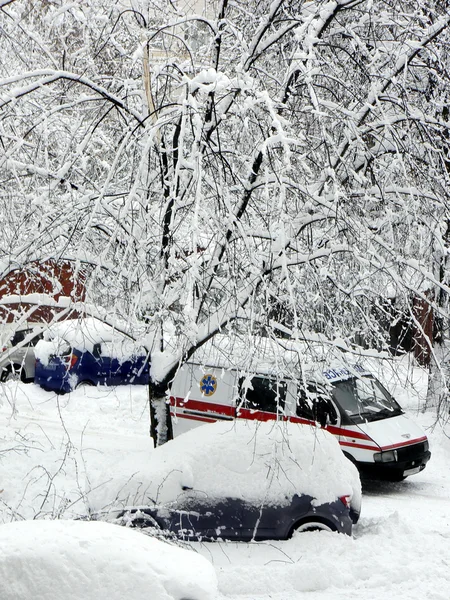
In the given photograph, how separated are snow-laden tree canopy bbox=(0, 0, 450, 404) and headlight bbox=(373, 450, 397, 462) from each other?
152 inches

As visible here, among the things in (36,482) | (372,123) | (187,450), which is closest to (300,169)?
(372,123)

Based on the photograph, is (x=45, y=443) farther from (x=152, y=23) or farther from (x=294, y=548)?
(x=152, y=23)

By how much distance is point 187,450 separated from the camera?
7.83 meters

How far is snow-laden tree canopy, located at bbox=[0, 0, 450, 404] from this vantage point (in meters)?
6.04

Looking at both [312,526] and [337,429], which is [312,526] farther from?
[337,429]

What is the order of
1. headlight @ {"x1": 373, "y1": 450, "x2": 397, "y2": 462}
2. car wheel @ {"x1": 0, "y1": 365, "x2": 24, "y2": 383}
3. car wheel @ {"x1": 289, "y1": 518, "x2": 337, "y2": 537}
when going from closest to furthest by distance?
1. car wheel @ {"x1": 0, "y1": 365, "x2": 24, "y2": 383}
2. car wheel @ {"x1": 289, "y1": 518, "x2": 337, "y2": 537}
3. headlight @ {"x1": 373, "y1": 450, "x2": 397, "y2": 462}

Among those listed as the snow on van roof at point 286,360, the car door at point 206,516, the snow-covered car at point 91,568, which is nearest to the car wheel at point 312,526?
the car door at point 206,516

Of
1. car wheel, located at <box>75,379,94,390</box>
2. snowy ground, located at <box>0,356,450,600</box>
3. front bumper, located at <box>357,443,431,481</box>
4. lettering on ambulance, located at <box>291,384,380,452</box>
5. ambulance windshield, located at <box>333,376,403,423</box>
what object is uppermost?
car wheel, located at <box>75,379,94,390</box>

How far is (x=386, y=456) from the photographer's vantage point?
1105 centimetres

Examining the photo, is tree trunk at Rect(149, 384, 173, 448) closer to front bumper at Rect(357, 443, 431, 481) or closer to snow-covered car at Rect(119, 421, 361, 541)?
snow-covered car at Rect(119, 421, 361, 541)

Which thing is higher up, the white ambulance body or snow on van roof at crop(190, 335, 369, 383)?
snow on van roof at crop(190, 335, 369, 383)

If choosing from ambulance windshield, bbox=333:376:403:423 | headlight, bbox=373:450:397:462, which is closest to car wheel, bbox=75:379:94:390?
ambulance windshield, bbox=333:376:403:423

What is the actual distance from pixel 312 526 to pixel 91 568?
4.24 metres

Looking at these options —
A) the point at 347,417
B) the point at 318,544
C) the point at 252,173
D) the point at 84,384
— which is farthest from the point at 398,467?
the point at 84,384
